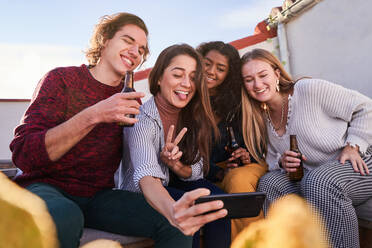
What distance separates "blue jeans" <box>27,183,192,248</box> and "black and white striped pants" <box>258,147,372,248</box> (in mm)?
1031

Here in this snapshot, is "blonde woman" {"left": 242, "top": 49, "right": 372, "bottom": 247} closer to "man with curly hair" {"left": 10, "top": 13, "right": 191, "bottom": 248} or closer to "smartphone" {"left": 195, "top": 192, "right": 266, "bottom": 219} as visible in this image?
"smartphone" {"left": 195, "top": 192, "right": 266, "bottom": 219}

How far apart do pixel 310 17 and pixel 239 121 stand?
2.92 metres

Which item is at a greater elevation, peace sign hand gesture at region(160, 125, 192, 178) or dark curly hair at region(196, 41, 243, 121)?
dark curly hair at region(196, 41, 243, 121)

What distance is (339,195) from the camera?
1969 millimetres

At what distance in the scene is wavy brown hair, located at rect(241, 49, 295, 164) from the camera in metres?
2.79

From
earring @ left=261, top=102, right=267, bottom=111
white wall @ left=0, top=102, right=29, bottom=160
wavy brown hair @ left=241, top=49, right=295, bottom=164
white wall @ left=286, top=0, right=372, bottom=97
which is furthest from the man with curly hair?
white wall @ left=0, top=102, right=29, bottom=160

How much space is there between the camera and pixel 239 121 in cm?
300

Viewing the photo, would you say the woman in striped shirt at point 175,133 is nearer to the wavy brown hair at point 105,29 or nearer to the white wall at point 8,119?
the wavy brown hair at point 105,29

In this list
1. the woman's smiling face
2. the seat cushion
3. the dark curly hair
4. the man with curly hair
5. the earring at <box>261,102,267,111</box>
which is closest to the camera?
the man with curly hair

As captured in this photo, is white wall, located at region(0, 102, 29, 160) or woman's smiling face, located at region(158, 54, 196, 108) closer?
woman's smiling face, located at region(158, 54, 196, 108)

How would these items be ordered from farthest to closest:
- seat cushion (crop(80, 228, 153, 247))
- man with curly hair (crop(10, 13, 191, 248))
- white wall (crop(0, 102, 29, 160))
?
1. white wall (crop(0, 102, 29, 160))
2. seat cushion (crop(80, 228, 153, 247))
3. man with curly hair (crop(10, 13, 191, 248))

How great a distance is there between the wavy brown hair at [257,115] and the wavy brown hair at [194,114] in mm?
570

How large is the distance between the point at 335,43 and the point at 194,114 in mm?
3049

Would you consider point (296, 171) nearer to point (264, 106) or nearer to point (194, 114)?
point (264, 106)
